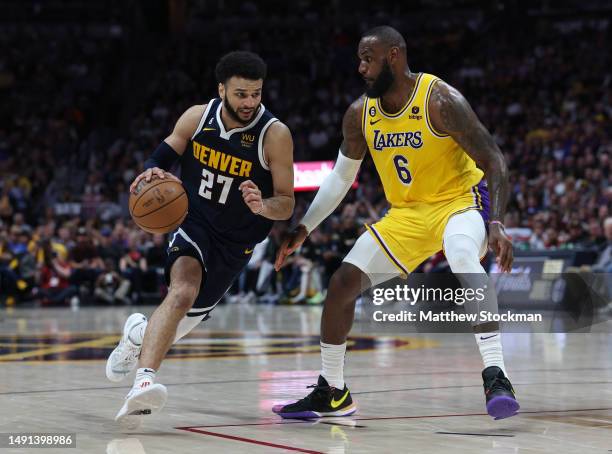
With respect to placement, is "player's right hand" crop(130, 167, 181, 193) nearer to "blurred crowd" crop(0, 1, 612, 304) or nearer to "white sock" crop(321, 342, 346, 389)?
"white sock" crop(321, 342, 346, 389)

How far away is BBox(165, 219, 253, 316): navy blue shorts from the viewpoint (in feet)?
19.8

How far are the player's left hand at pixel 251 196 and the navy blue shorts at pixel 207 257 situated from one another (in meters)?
0.49

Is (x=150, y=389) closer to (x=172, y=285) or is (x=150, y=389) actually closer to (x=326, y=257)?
(x=172, y=285)

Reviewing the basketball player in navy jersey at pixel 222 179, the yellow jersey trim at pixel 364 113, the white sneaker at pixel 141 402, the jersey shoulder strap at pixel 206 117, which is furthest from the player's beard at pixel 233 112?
the white sneaker at pixel 141 402

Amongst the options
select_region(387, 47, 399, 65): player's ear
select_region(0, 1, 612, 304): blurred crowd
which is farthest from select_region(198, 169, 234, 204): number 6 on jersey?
select_region(0, 1, 612, 304): blurred crowd

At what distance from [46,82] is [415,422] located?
83.5 feet

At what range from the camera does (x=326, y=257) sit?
58.4ft

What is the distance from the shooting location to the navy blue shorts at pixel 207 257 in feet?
19.8

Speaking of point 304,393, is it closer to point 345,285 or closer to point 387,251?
point 345,285

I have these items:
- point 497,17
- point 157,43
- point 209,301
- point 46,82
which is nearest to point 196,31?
point 157,43

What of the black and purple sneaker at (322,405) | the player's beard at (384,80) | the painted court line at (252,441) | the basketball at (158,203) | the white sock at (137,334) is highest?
the player's beard at (384,80)

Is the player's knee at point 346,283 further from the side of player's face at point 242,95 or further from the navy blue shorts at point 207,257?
the side of player's face at point 242,95

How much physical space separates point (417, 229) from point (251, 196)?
106 centimetres

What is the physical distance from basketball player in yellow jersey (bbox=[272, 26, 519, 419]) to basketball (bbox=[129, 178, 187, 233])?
2.44 feet
